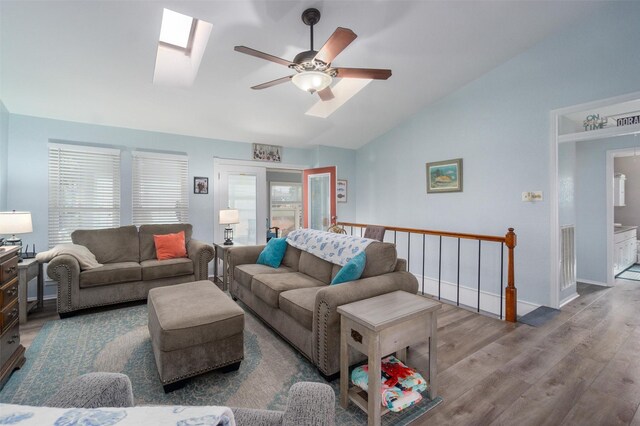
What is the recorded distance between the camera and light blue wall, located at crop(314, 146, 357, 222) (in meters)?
5.61

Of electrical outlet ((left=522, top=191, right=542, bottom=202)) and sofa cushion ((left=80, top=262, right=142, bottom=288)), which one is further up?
electrical outlet ((left=522, top=191, right=542, bottom=202))

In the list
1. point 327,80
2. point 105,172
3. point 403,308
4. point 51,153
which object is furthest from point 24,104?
point 403,308

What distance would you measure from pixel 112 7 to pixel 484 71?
4195 millimetres

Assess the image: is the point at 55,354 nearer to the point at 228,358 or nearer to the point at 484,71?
the point at 228,358

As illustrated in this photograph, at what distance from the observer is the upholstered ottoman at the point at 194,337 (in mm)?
1892

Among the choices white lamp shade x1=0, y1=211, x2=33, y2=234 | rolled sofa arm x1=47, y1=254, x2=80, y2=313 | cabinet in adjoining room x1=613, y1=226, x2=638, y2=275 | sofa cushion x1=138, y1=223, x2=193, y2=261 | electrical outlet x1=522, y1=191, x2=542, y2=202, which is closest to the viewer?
white lamp shade x1=0, y1=211, x2=33, y2=234

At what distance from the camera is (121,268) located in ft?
11.2

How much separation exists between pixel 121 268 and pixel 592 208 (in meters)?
6.68

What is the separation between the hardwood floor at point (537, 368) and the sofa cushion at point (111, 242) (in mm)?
799

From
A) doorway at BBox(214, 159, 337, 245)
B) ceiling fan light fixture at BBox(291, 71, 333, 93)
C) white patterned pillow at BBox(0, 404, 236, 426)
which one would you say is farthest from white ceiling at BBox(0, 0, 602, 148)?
white patterned pillow at BBox(0, 404, 236, 426)

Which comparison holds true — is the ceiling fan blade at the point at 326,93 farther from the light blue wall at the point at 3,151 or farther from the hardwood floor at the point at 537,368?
the light blue wall at the point at 3,151

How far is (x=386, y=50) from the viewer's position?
3.18m

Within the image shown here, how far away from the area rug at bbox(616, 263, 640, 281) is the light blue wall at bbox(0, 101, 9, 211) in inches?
349

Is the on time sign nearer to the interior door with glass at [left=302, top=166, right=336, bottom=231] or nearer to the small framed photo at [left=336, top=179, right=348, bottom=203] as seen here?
the interior door with glass at [left=302, top=166, right=336, bottom=231]
